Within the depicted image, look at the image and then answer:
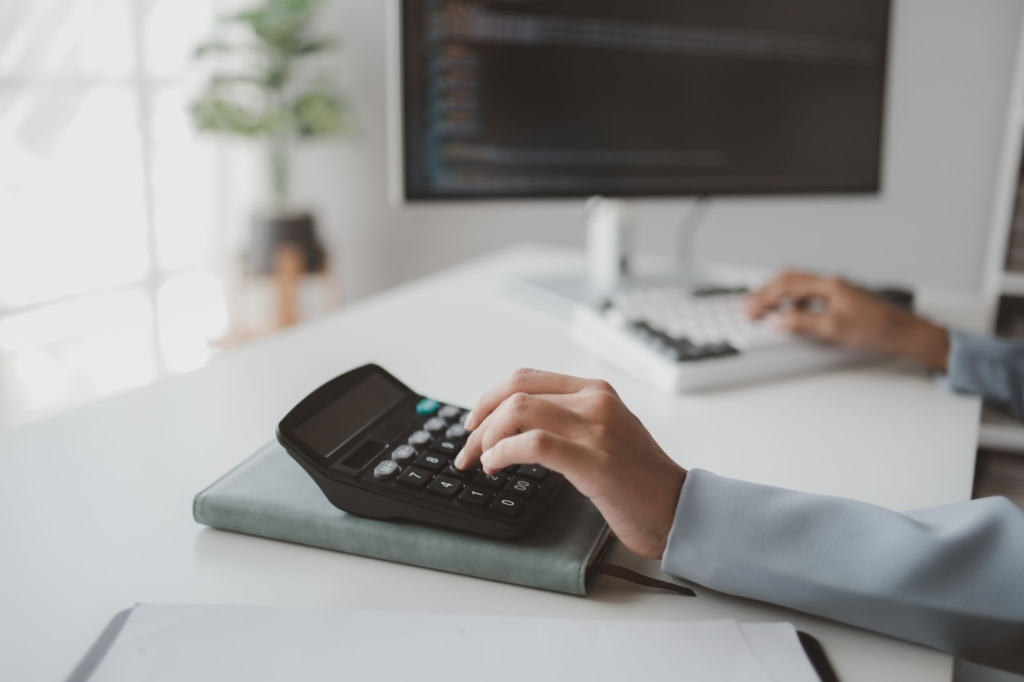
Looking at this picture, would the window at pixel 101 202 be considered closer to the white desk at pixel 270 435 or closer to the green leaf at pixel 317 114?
the green leaf at pixel 317 114

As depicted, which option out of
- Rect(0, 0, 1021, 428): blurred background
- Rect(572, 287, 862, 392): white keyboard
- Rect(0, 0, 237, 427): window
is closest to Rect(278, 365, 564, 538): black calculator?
Rect(572, 287, 862, 392): white keyboard

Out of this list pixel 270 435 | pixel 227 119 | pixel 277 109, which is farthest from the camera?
pixel 277 109

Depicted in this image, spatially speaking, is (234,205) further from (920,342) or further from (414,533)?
(414,533)

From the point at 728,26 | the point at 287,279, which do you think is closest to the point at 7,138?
the point at 287,279

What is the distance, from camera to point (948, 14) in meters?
2.15

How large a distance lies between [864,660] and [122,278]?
2.73 meters

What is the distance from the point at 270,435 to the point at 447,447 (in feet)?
0.60

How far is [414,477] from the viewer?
505 mm

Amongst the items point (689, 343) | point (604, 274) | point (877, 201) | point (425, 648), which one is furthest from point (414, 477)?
point (877, 201)

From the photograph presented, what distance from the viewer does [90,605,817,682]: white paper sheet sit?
392 mm

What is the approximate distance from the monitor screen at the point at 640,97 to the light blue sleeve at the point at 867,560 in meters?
0.60

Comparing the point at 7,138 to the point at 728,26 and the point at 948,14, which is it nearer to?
the point at 728,26

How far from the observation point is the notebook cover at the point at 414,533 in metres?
0.47

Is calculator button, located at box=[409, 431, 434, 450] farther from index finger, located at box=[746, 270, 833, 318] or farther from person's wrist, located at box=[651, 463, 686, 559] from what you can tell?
index finger, located at box=[746, 270, 833, 318]
